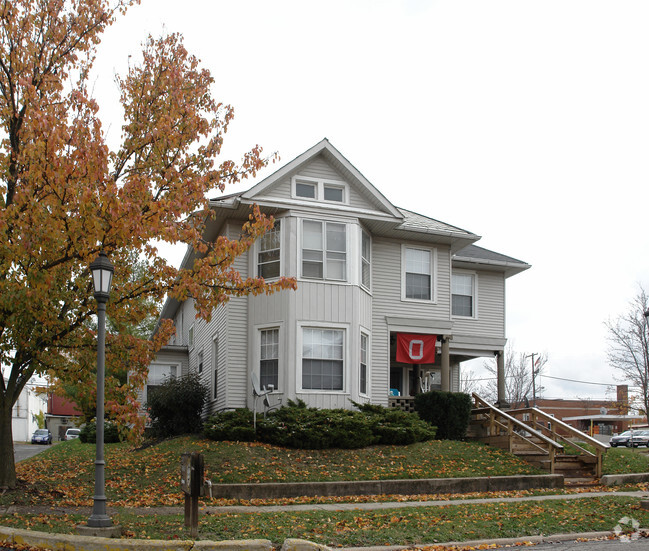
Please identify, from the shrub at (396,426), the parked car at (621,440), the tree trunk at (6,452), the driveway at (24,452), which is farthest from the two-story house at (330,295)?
the parked car at (621,440)

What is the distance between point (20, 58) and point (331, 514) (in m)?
9.69

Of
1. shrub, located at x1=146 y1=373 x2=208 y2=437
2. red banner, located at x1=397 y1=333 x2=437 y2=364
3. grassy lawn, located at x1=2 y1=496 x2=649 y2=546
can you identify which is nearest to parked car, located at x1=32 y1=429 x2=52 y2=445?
shrub, located at x1=146 y1=373 x2=208 y2=437

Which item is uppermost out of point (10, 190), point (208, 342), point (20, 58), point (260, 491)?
point (20, 58)

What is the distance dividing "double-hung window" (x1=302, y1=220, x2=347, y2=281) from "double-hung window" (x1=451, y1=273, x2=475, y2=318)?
5.74 metres

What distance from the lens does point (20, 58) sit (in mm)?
12680

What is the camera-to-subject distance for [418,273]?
2181 centimetres

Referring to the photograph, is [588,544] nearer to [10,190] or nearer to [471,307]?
[10,190]

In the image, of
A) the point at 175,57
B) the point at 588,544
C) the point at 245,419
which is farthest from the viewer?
the point at 245,419

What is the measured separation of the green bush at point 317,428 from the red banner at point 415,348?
344cm

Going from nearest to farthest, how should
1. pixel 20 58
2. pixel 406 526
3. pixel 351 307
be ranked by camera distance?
pixel 406 526
pixel 20 58
pixel 351 307

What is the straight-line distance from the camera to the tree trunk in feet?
40.9

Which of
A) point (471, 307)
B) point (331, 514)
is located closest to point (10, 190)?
point (331, 514)

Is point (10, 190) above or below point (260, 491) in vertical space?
above

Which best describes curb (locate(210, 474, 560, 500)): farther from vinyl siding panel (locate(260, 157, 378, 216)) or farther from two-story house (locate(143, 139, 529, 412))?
vinyl siding panel (locate(260, 157, 378, 216))
